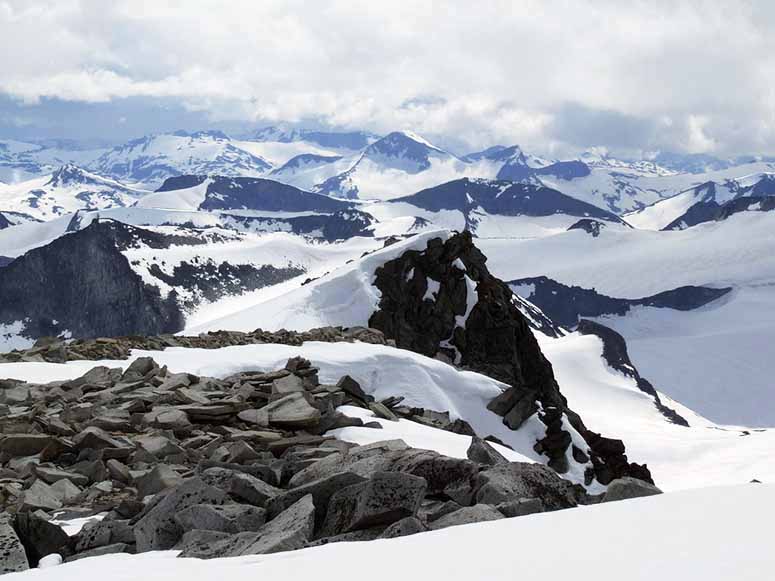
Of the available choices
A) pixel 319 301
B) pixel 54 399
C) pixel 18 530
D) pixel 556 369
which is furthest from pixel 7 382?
pixel 556 369

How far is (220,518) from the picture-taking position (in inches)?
342

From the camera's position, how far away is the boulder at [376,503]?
8016mm

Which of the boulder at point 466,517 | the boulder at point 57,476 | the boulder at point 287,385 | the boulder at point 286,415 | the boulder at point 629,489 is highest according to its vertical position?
the boulder at point 466,517

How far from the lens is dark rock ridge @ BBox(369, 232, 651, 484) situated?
64.9 metres

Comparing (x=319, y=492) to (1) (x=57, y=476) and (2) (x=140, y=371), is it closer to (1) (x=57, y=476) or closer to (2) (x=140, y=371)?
(1) (x=57, y=476)

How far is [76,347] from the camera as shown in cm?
2672

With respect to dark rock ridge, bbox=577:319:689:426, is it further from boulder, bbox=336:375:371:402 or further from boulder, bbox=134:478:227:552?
boulder, bbox=134:478:227:552

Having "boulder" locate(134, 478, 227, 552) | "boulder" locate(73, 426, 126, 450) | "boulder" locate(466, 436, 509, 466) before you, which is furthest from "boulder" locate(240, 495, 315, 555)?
"boulder" locate(73, 426, 126, 450)

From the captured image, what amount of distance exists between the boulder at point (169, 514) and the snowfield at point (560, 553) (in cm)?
Result: 77

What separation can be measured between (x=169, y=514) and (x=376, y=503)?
2601 mm

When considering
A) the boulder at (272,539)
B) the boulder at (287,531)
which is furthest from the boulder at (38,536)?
the boulder at (287,531)

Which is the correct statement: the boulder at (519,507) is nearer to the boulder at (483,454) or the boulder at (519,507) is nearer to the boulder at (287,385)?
the boulder at (483,454)

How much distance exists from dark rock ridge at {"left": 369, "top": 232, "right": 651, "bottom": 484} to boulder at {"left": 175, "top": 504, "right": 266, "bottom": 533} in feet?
169

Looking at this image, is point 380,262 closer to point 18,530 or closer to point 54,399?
point 54,399
